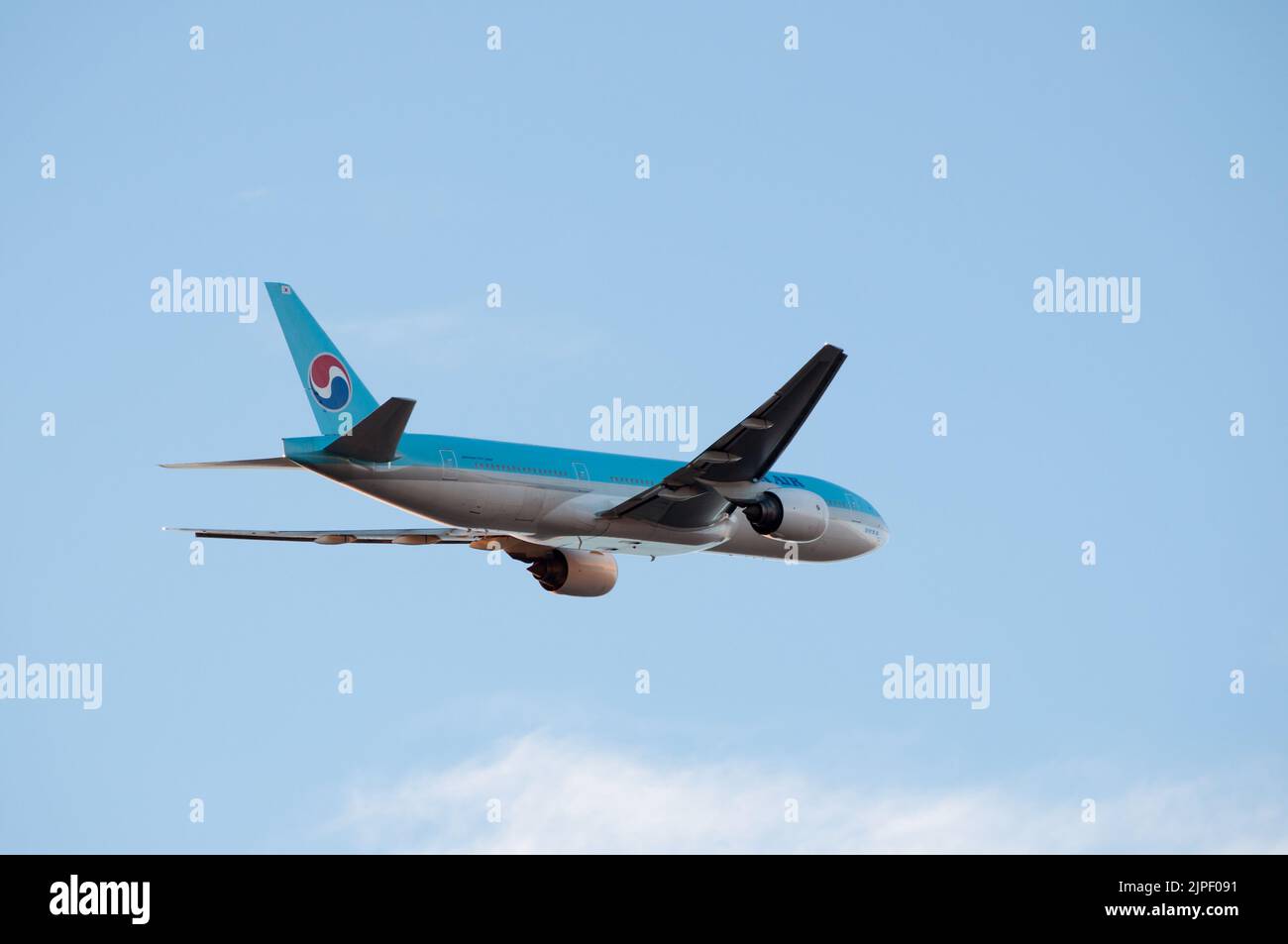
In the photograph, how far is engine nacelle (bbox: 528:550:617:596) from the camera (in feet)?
150

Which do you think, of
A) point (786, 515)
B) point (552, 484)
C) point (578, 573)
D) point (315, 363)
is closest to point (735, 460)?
point (786, 515)

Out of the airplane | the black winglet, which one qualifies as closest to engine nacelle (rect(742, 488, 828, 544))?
the airplane

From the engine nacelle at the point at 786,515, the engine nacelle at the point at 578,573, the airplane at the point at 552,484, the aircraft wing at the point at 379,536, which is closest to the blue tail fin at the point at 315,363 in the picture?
the airplane at the point at 552,484

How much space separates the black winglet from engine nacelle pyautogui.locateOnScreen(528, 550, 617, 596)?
8975 mm

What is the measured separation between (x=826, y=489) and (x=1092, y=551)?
6.82 meters

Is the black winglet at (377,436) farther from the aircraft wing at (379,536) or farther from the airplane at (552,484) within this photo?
the aircraft wing at (379,536)

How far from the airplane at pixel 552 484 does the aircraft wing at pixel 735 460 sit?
4cm

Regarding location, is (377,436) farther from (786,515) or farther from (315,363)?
(786,515)

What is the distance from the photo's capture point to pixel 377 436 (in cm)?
3697

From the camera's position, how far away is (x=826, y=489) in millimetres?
47594

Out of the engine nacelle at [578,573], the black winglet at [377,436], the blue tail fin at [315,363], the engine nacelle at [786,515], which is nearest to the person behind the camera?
the black winglet at [377,436]

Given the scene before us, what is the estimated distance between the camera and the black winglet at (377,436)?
36.2 meters
